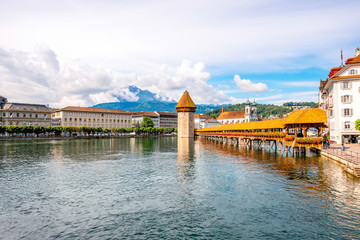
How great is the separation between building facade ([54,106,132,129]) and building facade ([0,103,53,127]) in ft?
42.2

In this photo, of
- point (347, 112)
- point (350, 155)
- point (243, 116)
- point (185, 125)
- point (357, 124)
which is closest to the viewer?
point (350, 155)

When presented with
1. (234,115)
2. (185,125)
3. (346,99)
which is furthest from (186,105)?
(346,99)

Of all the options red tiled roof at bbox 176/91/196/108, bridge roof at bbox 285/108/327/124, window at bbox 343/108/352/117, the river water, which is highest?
red tiled roof at bbox 176/91/196/108

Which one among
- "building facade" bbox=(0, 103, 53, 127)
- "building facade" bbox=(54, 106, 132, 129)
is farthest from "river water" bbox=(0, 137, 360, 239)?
"building facade" bbox=(54, 106, 132, 129)

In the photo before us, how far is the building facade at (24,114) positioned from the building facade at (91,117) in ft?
42.2

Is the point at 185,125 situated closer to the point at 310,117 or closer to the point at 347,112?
the point at 347,112

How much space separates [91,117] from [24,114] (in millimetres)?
35491

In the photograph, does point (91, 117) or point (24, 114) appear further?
point (91, 117)

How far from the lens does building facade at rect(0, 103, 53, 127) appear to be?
110m

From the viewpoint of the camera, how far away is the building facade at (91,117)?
13575cm

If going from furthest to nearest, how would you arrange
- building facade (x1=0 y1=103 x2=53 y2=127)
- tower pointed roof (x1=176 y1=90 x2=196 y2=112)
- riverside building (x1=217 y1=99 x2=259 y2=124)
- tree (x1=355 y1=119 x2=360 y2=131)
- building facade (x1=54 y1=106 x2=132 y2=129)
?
riverside building (x1=217 y1=99 x2=259 y2=124)
building facade (x1=54 y1=106 x2=132 y2=129)
tower pointed roof (x1=176 y1=90 x2=196 y2=112)
building facade (x1=0 y1=103 x2=53 y2=127)
tree (x1=355 y1=119 x2=360 y2=131)

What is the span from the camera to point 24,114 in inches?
4498

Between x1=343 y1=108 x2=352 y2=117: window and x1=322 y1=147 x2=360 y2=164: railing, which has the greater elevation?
x1=343 y1=108 x2=352 y2=117: window

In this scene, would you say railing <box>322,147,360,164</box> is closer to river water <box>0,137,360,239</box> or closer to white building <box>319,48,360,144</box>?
river water <box>0,137,360,239</box>
